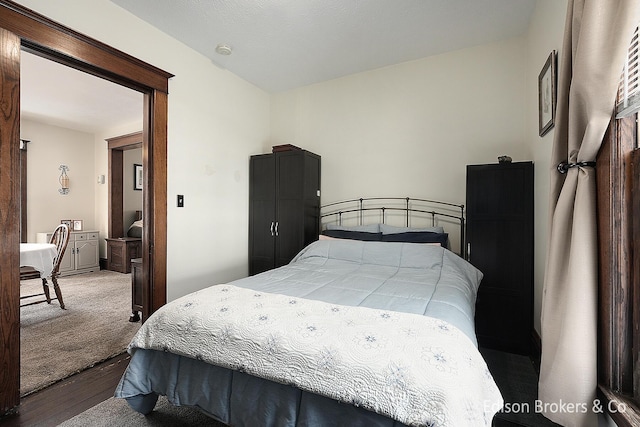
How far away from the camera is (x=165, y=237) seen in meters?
2.66

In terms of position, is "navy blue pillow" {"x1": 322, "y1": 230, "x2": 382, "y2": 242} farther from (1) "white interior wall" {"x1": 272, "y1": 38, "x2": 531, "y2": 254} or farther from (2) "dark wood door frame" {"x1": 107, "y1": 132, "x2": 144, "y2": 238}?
(2) "dark wood door frame" {"x1": 107, "y1": 132, "x2": 144, "y2": 238}

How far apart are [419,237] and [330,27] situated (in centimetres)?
210

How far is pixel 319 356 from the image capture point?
3.61 feet

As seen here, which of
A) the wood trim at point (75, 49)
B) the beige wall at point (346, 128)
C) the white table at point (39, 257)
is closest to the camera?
the wood trim at point (75, 49)

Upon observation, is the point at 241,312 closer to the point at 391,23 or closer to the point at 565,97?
the point at 565,97

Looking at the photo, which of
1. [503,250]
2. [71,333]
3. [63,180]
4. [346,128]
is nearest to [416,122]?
[346,128]

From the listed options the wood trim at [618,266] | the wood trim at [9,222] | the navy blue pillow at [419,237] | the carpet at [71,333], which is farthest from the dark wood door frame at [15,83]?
the wood trim at [618,266]

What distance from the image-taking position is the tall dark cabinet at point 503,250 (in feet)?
7.75

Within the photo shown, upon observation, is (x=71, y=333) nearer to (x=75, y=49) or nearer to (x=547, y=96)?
(x=75, y=49)

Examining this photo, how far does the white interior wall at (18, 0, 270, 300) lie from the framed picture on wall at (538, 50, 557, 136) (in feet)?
9.76

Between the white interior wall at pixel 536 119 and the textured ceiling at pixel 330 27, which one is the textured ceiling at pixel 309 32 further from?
the white interior wall at pixel 536 119

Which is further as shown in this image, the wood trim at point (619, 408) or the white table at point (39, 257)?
the white table at point (39, 257)

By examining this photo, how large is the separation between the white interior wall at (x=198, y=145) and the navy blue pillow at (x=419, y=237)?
182 centimetres

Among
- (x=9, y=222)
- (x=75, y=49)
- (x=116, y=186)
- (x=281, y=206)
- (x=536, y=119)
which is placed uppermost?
(x=75, y=49)
